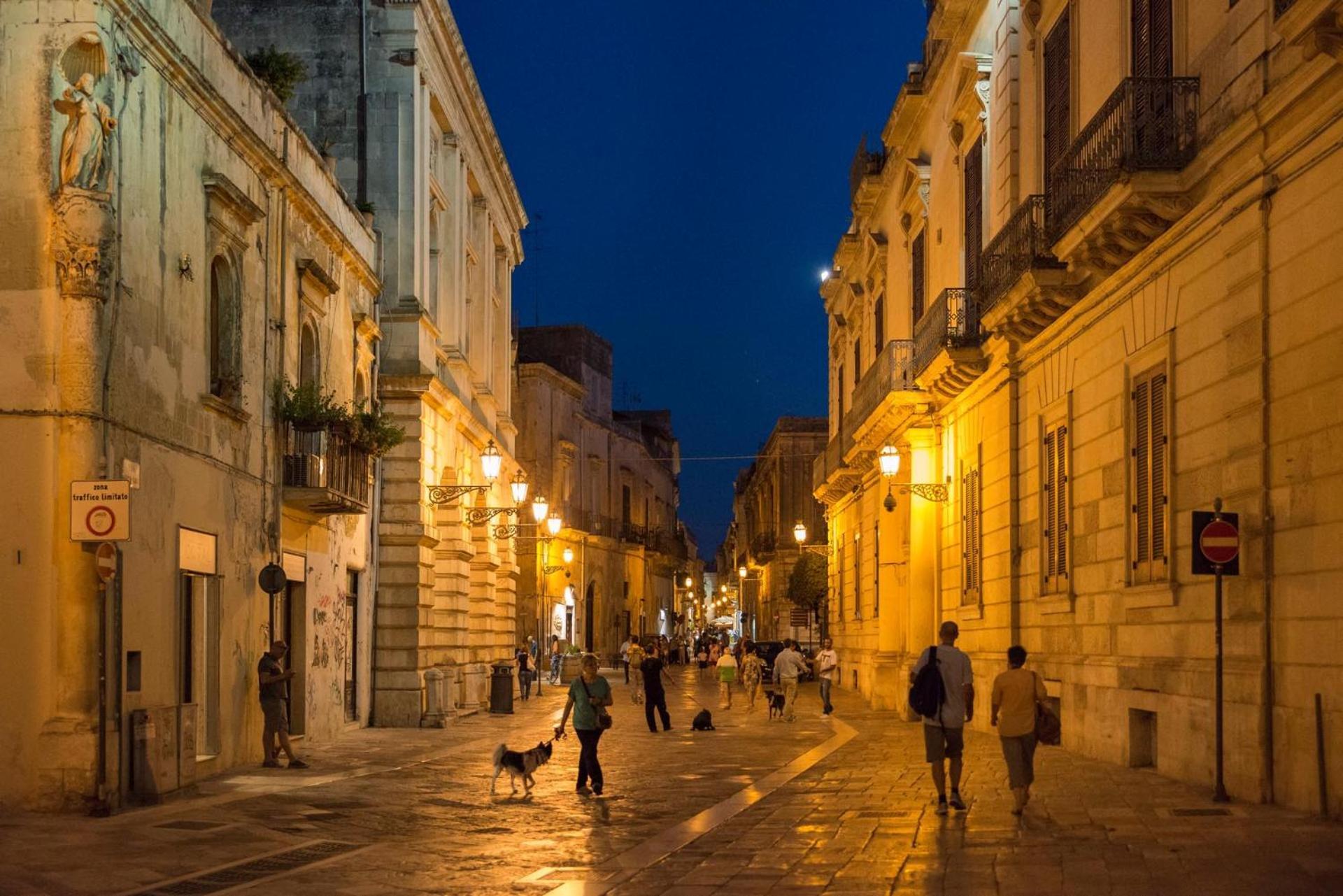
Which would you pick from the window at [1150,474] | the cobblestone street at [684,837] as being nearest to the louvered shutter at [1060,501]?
the cobblestone street at [684,837]

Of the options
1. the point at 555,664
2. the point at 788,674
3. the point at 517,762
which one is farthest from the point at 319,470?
the point at 555,664

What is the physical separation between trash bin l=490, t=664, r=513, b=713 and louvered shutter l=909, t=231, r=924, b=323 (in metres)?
10.5

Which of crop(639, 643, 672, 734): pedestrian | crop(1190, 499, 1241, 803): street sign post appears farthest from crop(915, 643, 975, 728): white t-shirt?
crop(639, 643, 672, 734): pedestrian

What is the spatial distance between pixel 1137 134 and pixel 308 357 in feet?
39.3

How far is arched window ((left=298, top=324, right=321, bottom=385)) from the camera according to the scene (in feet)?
75.3

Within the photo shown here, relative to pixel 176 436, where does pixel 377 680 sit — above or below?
below

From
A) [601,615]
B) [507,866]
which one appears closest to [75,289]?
[507,866]

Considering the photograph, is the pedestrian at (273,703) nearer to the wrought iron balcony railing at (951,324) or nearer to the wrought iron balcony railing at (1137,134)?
the wrought iron balcony railing at (1137,134)

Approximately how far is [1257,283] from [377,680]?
1768 cm

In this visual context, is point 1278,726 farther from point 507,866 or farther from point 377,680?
point 377,680

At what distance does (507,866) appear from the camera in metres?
11.4

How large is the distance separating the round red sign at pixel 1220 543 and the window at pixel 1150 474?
2.61m

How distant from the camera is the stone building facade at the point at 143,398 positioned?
1414cm

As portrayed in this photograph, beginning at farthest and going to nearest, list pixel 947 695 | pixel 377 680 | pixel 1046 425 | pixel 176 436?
pixel 377 680 → pixel 1046 425 → pixel 176 436 → pixel 947 695
